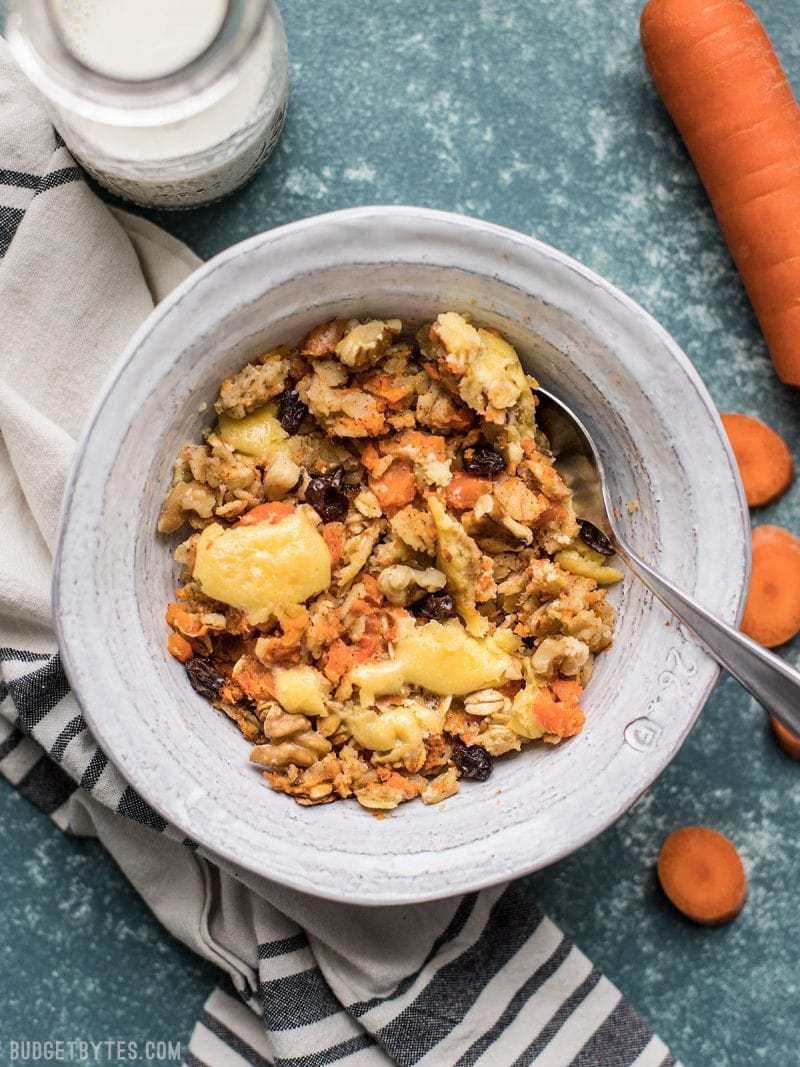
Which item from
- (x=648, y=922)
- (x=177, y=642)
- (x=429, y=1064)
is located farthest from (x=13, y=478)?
(x=648, y=922)

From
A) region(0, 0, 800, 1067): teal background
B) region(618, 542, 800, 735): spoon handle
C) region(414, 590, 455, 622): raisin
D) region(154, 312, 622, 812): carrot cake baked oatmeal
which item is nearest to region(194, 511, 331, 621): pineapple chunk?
region(154, 312, 622, 812): carrot cake baked oatmeal

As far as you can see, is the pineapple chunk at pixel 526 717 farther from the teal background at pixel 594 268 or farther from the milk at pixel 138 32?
the milk at pixel 138 32

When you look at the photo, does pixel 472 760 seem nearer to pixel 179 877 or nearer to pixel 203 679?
pixel 203 679

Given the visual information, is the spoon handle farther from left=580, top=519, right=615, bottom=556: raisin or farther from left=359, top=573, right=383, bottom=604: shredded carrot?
left=359, top=573, right=383, bottom=604: shredded carrot

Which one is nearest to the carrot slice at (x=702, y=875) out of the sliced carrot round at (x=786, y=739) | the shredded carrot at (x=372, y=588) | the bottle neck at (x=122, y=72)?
the sliced carrot round at (x=786, y=739)

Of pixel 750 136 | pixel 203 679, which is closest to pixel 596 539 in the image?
pixel 203 679
